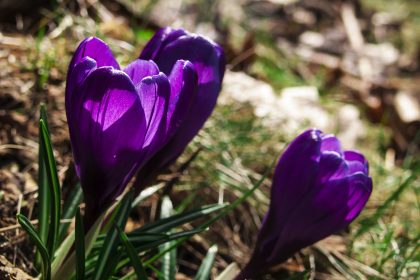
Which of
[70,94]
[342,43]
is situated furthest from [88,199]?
[342,43]

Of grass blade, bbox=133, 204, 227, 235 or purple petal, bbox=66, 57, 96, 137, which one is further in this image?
grass blade, bbox=133, 204, 227, 235

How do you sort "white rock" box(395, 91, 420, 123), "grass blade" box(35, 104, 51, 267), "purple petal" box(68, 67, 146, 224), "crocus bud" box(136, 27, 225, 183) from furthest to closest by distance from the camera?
"white rock" box(395, 91, 420, 123) → "grass blade" box(35, 104, 51, 267) → "crocus bud" box(136, 27, 225, 183) → "purple petal" box(68, 67, 146, 224)

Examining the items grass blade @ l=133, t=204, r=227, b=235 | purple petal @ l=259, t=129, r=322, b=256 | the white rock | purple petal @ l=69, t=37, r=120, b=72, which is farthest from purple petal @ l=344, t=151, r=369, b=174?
the white rock

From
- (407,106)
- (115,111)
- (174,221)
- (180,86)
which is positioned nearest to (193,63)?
(180,86)

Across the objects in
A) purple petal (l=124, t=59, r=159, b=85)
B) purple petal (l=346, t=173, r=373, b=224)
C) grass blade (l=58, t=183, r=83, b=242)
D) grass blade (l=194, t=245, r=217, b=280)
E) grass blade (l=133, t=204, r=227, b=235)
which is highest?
purple petal (l=124, t=59, r=159, b=85)

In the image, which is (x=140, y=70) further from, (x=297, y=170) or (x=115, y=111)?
(x=297, y=170)

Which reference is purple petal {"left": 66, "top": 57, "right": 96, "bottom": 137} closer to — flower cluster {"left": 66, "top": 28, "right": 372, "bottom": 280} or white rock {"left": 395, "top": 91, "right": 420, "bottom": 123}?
flower cluster {"left": 66, "top": 28, "right": 372, "bottom": 280}

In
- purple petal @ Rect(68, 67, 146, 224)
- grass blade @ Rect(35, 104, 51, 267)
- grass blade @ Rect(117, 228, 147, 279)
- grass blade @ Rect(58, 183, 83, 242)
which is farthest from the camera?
grass blade @ Rect(58, 183, 83, 242)

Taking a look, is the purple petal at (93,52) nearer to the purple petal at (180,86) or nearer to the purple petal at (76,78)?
the purple petal at (76,78)
